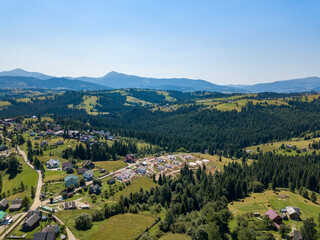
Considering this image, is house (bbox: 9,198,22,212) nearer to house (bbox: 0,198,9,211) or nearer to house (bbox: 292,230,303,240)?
house (bbox: 0,198,9,211)

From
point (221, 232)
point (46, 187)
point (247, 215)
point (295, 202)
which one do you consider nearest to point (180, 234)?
point (221, 232)

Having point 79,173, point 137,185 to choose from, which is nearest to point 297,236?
point 137,185

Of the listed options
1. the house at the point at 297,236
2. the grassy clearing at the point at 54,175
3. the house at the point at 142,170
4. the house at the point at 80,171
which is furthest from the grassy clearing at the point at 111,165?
the house at the point at 297,236

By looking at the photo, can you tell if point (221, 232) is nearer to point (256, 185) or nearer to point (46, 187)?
point (256, 185)

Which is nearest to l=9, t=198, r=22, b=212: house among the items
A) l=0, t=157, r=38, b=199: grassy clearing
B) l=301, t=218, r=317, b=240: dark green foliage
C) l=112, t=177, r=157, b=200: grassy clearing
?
l=0, t=157, r=38, b=199: grassy clearing

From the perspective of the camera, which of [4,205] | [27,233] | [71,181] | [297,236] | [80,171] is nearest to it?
[297,236]

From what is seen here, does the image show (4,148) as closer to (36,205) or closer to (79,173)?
(79,173)
